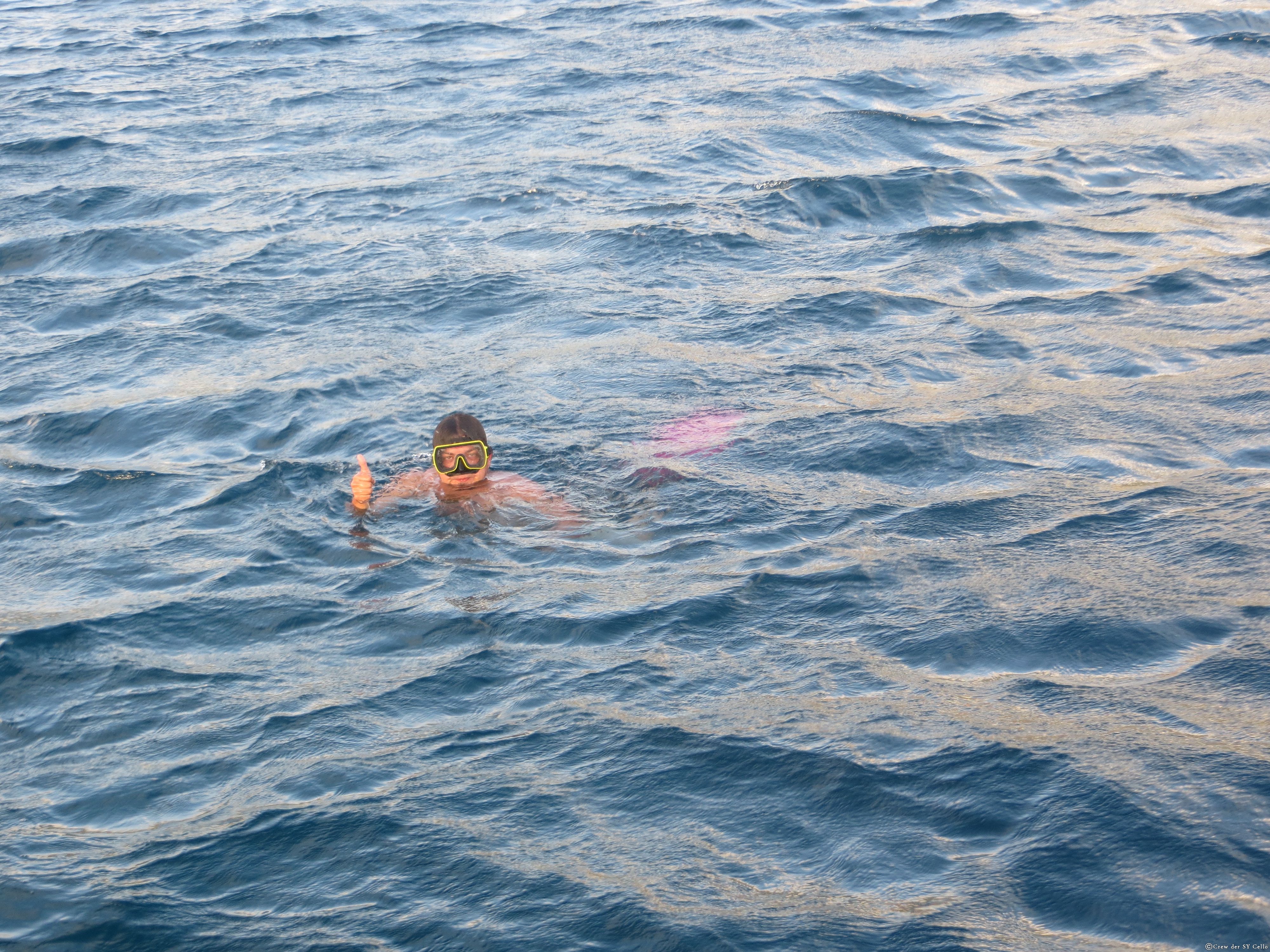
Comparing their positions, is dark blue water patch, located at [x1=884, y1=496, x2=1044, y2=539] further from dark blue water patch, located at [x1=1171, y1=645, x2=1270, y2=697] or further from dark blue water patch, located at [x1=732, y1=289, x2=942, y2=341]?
dark blue water patch, located at [x1=732, y1=289, x2=942, y2=341]

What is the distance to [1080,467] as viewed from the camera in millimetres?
6957

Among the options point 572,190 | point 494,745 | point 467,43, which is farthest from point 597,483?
point 467,43

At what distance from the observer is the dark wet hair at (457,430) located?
6.98 metres

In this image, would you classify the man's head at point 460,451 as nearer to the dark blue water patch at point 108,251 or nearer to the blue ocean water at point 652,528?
the blue ocean water at point 652,528

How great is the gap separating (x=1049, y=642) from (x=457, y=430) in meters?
3.40

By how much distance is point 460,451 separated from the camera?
6973mm

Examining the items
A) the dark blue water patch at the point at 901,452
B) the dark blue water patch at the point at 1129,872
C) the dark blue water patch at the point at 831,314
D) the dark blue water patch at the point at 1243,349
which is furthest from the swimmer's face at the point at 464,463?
the dark blue water patch at the point at 1243,349

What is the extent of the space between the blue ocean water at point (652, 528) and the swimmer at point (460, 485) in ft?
0.61

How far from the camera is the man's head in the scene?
6973mm

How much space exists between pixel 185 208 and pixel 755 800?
31.8ft

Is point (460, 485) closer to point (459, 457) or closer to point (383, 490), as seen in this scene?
point (459, 457)

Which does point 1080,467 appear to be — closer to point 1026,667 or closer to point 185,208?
point 1026,667

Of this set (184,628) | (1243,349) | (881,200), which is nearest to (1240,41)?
(881,200)

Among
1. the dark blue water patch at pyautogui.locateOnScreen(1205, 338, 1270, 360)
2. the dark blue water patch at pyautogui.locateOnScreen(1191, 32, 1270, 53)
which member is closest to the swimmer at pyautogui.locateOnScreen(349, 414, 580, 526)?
the dark blue water patch at pyautogui.locateOnScreen(1205, 338, 1270, 360)
